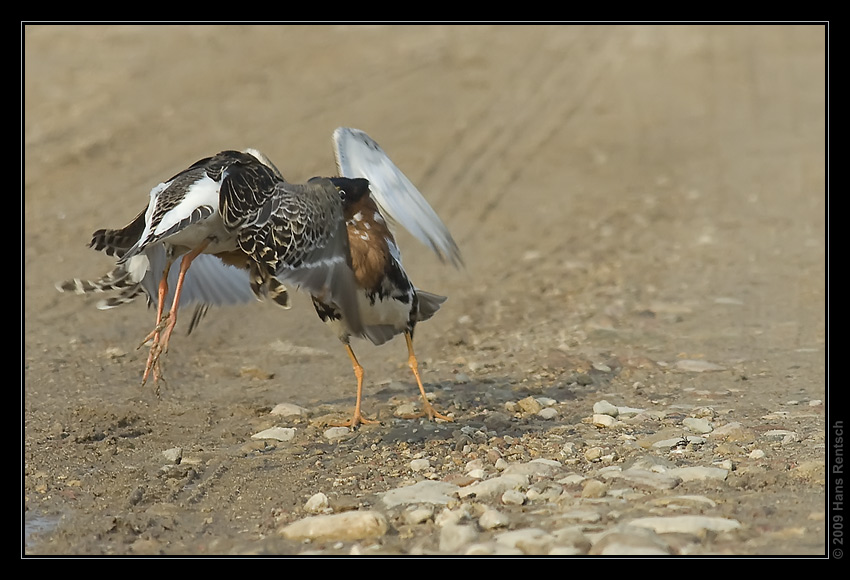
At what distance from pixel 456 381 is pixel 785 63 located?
45.3 feet

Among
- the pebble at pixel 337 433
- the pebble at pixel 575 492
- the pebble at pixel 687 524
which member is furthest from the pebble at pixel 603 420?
the pebble at pixel 687 524

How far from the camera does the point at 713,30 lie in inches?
806

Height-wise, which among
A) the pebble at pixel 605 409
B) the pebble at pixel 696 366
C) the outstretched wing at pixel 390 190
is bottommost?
the pebble at pixel 605 409

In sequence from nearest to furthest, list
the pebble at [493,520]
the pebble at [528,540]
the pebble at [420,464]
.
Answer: the pebble at [528,540], the pebble at [493,520], the pebble at [420,464]

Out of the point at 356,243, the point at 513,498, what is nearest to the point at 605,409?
the point at 513,498

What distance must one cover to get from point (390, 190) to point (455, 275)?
3012 mm

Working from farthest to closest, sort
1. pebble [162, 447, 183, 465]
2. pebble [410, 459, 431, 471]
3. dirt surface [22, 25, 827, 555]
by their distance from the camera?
pebble [162, 447, 183, 465] < pebble [410, 459, 431, 471] < dirt surface [22, 25, 827, 555]

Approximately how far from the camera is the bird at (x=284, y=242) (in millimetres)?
5246

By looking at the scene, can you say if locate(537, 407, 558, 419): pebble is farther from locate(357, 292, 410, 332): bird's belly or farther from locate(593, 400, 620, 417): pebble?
locate(357, 292, 410, 332): bird's belly

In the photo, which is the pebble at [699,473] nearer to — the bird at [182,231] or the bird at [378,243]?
the bird at [378,243]

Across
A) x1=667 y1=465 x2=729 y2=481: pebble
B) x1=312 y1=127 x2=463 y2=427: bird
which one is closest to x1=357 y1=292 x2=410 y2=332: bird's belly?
x1=312 y1=127 x2=463 y2=427: bird

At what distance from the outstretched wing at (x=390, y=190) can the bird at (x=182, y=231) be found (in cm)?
68

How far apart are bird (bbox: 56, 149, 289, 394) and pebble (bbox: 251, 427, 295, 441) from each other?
67 centimetres

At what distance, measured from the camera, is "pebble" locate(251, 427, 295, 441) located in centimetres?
580
